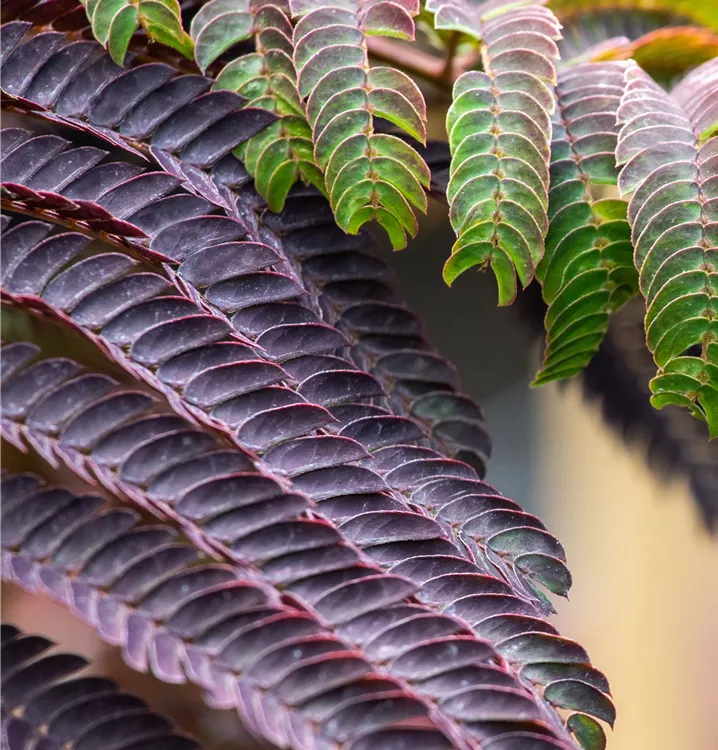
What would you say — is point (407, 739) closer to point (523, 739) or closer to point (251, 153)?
point (523, 739)

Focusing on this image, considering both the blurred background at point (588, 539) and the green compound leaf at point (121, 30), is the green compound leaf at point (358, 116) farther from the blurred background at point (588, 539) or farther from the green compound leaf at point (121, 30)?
the blurred background at point (588, 539)

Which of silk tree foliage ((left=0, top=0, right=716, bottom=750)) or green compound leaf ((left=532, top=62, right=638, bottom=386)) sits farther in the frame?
green compound leaf ((left=532, top=62, right=638, bottom=386))

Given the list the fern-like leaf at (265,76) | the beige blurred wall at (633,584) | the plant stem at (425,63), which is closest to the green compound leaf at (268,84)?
the fern-like leaf at (265,76)

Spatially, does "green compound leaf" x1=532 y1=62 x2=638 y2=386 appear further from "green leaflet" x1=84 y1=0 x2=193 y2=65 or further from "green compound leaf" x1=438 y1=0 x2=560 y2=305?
"green leaflet" x1=84 y1=0 x2=193 y2=65

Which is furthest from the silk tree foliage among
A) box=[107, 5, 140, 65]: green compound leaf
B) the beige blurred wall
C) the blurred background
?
the beige blurred wall

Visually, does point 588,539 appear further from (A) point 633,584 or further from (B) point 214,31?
(B) point 214,31

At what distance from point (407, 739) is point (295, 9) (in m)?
0.54

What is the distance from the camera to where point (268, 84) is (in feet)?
2.15

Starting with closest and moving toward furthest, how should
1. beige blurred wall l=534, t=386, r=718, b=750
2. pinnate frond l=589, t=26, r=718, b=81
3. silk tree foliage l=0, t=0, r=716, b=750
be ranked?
silk tree foliage l=0, t=0, r=716, b=750 → pinnate frond l=589, t=26, r=718, b=81 → beige blurred wall l=534, t=386, r=718, b=750

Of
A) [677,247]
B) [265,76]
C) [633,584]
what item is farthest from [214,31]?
[633,584]

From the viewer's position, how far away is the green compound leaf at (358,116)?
60 cm

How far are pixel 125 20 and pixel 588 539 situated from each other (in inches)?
45.3

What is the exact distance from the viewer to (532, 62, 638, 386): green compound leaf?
0.65 meters

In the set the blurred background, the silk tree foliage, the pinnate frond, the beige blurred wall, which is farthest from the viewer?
the beige blurred wall
